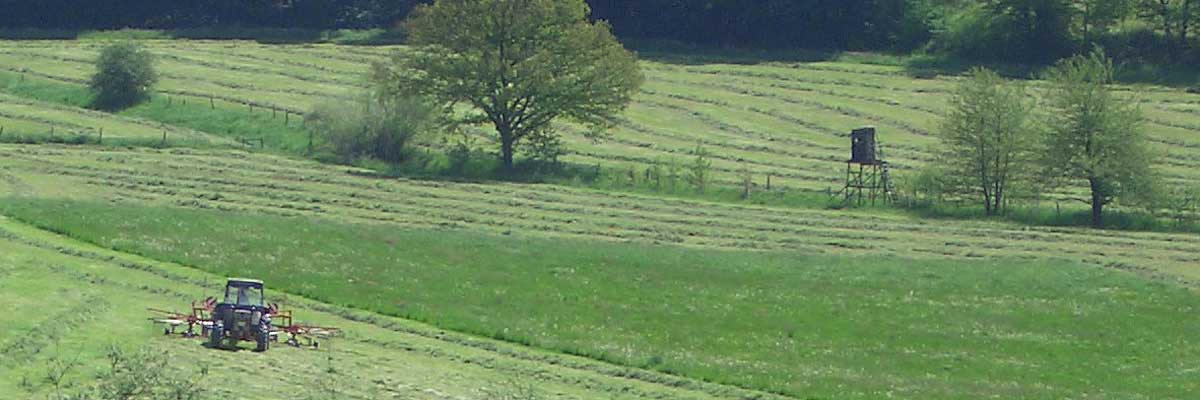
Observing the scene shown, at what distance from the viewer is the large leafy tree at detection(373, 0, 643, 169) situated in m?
115

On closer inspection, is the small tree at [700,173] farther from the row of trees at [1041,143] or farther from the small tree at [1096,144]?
the small tree at [1096,144]

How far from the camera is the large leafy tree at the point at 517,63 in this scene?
379 ft

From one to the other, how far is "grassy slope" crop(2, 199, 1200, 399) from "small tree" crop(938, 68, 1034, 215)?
18986 mm

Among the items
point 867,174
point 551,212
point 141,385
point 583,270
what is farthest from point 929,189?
point 141,385

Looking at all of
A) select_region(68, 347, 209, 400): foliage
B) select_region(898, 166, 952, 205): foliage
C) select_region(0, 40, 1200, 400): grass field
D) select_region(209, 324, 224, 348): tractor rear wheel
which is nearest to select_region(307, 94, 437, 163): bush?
select_region(0, 40, 1200, 400): grass field

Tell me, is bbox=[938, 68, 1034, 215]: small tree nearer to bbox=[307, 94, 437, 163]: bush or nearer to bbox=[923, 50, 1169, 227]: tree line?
bbox=[923, 50, 1169, 227]: tree line

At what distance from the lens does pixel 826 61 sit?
492 feet

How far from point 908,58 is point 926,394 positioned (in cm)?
8714

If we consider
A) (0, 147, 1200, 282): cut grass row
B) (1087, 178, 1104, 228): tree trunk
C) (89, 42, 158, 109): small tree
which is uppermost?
(89, 42, 158, 109): small tree

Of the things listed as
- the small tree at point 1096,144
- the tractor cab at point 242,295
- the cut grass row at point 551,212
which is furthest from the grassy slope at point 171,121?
the tractor cab at point 242,295

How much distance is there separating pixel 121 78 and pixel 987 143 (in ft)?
160

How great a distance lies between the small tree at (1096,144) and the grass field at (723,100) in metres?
7.40

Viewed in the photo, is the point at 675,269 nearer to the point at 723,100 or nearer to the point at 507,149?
the point at 507,149

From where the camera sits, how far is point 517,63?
11619 centimetres
